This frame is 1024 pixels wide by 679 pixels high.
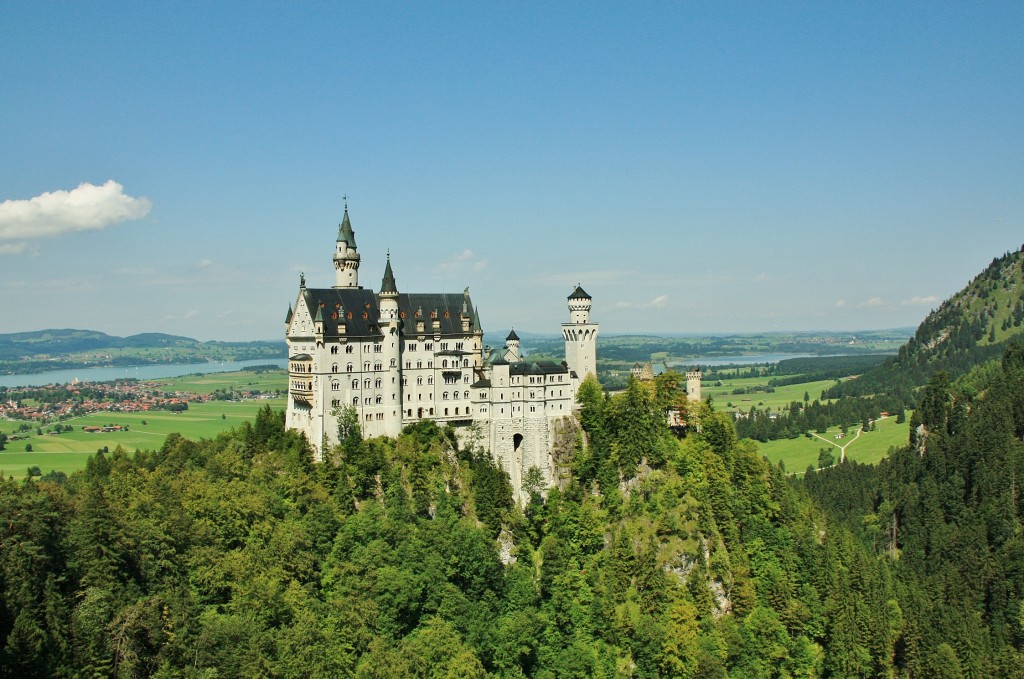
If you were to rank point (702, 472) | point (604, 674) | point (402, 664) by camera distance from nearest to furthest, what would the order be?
point (402, 664) < point (604, 674) < point (702, 472)

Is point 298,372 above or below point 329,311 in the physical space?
below

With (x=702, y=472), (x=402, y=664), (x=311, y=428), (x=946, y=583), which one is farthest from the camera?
(x=946, y=583)

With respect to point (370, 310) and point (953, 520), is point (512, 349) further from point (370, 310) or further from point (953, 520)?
point (953, 520)

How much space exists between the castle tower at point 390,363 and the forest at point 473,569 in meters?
2.25

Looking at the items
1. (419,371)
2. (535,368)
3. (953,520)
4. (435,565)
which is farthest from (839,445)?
(435,565)

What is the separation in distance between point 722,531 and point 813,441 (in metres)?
101

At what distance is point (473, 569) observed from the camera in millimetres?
73812

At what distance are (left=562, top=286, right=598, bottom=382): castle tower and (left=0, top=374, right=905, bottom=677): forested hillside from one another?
310 centimetres

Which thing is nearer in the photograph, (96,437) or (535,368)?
(535,368)

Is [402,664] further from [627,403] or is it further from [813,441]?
[813,441]

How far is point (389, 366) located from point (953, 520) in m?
80.2

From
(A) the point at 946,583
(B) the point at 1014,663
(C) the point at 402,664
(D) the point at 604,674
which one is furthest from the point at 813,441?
(C) the point at 402,664

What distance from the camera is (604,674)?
229 feet

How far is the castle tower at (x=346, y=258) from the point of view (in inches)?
3440
